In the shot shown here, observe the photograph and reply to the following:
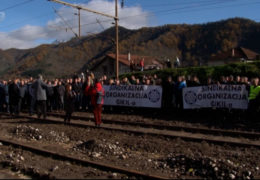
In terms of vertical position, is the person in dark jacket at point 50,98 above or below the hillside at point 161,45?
below

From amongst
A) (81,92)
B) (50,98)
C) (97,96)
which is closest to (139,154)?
(97,96)

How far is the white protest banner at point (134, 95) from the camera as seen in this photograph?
14289 millimetres

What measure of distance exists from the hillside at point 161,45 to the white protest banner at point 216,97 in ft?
240

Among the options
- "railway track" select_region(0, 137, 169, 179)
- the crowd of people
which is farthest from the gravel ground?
the crowd of people

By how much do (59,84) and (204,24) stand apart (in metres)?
105

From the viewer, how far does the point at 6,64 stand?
141m

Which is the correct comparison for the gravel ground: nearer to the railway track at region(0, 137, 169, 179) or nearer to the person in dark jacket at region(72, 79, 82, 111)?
the railway track at region(0, 137, 169, 179)

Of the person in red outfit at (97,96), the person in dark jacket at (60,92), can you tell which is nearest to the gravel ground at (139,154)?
the person in red outfit at (97,96)

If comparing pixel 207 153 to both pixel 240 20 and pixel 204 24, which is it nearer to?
pixel 240 20

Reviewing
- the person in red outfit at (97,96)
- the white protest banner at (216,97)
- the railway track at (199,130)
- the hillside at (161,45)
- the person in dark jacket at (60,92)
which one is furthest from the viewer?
the hillside at (161,45)

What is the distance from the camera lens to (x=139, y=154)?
7.70m

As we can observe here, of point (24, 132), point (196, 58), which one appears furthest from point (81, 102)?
point (196, 58)

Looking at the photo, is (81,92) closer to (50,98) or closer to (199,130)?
(50,98)

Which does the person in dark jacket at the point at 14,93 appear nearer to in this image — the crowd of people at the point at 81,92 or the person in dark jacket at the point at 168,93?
the crowd of people at the point at 81,92
